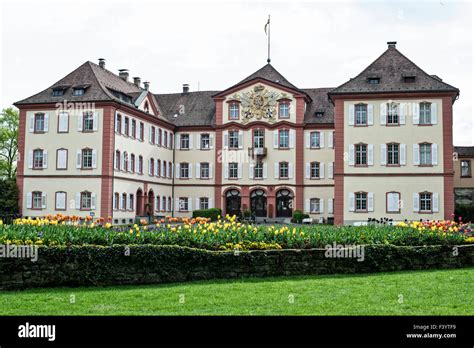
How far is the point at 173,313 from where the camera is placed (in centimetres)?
943

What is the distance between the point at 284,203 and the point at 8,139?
28569mm

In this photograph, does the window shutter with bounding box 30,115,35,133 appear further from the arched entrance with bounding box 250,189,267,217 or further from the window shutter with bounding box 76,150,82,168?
the arched entrance with bounding box 250,189,267,217

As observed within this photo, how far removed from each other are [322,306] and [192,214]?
4050 centimetres

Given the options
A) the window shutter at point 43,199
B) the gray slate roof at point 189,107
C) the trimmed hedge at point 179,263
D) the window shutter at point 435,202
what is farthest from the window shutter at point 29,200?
the trimmed hedge at point 179,263

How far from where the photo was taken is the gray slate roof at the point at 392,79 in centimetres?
3722

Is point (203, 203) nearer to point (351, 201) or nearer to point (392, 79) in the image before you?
point (351, 201)

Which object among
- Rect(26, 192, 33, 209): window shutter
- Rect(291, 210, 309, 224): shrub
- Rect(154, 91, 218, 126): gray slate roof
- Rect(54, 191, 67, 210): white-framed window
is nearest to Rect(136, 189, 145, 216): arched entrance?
Rect(54, 191, 67, 210): white-framed window

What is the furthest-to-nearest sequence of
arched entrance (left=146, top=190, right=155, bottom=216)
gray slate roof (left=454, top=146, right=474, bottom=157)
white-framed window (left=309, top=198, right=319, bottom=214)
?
gray slate roof (left=454, top=146, right=474, bottom=157) < white-framed window (left=309, top=198, right=319, bottom=214) < arched entrance (left=146, top=190, right=155, bottom=216)

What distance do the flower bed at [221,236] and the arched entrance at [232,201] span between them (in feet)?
108

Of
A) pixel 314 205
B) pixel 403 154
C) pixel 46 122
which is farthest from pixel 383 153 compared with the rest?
pixel 46 122

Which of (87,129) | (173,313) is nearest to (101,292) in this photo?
(173,313)

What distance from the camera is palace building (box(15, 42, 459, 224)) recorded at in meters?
36.9

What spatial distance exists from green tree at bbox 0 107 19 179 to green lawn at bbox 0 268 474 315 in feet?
165

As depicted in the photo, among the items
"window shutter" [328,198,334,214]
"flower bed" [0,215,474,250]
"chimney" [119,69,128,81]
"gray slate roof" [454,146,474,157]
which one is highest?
"chimney" [119,69,128,81]
